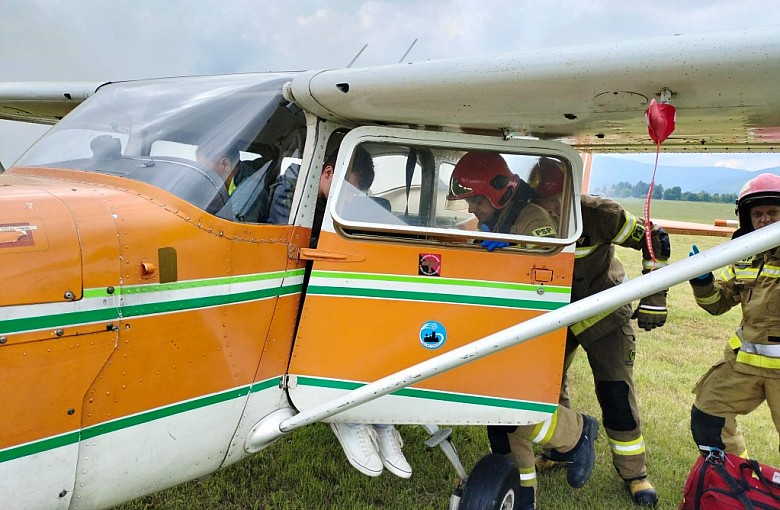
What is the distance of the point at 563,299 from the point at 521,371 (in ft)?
1.34

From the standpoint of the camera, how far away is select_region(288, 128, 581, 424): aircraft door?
2686mm

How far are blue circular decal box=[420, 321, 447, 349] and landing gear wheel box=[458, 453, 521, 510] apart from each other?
32.7 inches

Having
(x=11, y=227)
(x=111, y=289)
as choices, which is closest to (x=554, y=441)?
(x=111, y=289)

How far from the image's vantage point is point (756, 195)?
10.9 ft

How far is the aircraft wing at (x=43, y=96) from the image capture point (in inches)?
175

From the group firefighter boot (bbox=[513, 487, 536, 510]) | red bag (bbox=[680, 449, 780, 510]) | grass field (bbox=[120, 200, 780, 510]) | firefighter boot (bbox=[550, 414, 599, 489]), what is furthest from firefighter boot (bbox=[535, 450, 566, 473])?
red bag (bbox=[680, 449, 780, 510])

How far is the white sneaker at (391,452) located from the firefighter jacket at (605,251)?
1577 mm

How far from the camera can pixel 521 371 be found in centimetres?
279

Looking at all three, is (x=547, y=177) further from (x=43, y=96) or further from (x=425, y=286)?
(x=43, y=96)

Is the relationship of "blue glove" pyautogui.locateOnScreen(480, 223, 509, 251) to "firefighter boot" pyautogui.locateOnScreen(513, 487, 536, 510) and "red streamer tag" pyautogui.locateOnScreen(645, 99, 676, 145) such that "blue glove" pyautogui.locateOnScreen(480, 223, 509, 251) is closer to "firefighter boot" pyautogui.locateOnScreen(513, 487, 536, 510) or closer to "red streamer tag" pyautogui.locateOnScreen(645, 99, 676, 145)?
"red streamer tag" pyautogui.locateOnScreen(645, 99, 676, 145)

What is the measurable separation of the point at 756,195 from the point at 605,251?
3.00 feet

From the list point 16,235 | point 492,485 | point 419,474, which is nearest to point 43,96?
point 16,235

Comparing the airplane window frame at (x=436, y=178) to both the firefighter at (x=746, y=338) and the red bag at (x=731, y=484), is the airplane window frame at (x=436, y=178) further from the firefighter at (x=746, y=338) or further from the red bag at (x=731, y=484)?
the red bag at (x=731, y=484)

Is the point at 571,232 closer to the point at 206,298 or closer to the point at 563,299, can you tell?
the point at 563,299
